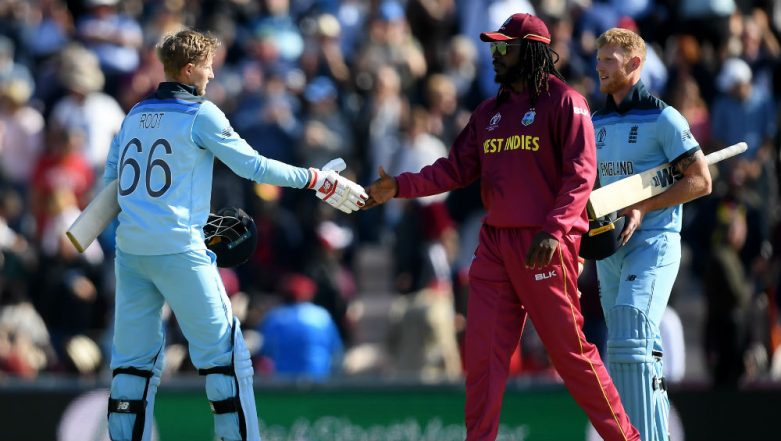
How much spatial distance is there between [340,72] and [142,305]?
7.88 m

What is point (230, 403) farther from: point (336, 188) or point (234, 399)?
point (336, 188)

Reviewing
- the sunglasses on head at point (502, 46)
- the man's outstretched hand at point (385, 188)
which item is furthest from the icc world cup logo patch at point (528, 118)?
the man's outstretched hand at point (385, 188)

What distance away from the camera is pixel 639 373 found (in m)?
7.72

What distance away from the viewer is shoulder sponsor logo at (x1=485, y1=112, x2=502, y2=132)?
757 cm

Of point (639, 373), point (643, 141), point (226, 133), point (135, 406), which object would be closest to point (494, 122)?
point (643, 141)

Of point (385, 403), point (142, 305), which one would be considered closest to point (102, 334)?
point (385, 403)

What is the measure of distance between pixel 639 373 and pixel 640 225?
0.86 metres

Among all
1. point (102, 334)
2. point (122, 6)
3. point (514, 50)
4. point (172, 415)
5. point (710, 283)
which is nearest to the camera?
point (514, 50)

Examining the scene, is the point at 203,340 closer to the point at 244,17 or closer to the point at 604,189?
the point at 604,189

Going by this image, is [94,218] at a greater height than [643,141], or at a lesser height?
lesser

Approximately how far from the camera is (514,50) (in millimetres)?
7512

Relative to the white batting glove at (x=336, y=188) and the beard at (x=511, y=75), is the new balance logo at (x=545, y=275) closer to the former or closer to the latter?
the beard at (x=511, y=75)

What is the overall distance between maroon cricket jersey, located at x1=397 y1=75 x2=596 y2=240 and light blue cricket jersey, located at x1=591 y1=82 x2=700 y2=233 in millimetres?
602

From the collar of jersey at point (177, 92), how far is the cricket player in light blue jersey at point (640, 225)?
2.33 metres
